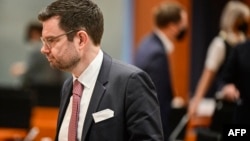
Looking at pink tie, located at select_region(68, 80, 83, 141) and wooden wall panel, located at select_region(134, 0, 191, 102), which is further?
wooden wall panel, located at select_region(134, 0, 191, 102)

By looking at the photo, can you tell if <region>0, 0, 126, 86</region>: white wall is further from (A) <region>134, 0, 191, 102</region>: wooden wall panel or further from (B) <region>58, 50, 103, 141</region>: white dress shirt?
(B) <region>58, 50, 103, 141</region>: white dress shirt

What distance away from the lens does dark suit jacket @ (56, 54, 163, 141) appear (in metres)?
2.57

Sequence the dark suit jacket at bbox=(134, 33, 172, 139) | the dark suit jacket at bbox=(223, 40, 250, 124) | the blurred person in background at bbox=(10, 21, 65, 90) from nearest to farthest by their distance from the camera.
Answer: the dark suit jacket at bbox=(223, 40, 250, 124) → the dark suit jacket at bbox=(134, 33, 172, 139) → the blurred person in background at bbox=(10, 21, 65, 90)

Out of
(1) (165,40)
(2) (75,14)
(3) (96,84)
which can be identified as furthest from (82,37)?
(1) (165,40)

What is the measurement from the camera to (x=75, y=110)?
8.93ft

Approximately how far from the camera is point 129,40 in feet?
Answer: 26.1

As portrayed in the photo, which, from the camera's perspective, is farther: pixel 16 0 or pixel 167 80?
pixel 16 0

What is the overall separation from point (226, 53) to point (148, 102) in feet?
8.44

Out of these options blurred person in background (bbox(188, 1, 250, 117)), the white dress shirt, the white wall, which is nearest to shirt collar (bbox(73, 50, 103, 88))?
the white dress shirt

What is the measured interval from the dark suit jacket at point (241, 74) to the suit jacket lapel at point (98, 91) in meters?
1.73

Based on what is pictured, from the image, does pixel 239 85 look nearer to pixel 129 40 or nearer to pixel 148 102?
pixel 148 102

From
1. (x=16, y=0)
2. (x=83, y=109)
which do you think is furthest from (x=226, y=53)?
(x=16, y=0)

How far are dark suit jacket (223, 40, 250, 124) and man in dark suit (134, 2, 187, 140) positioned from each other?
69 centimetres

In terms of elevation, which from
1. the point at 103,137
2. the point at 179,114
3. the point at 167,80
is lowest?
the point at 179,114
